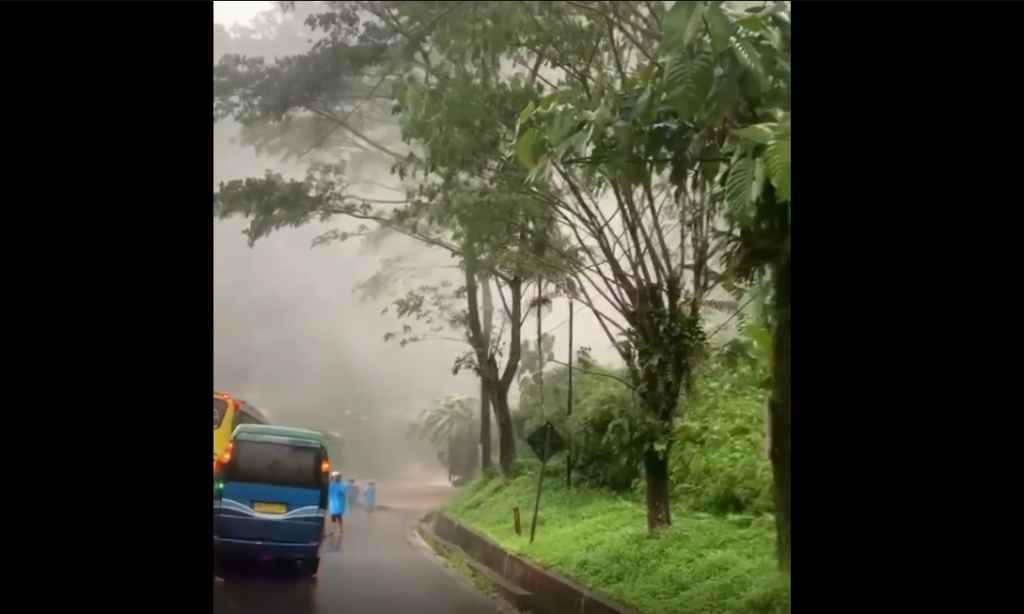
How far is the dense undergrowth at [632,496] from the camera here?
5.22 ft

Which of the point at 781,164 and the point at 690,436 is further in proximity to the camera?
the point at 690,436

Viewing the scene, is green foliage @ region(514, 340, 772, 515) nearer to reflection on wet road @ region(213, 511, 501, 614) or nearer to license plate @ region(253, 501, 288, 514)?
reflection on wet road @ region(213, 511, 501, 614)

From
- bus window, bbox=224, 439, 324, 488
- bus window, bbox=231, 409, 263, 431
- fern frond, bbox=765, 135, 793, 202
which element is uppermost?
fern frond, bbox=765, 135, 793, 202

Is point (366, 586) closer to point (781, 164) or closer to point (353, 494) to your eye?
point (353, 494)

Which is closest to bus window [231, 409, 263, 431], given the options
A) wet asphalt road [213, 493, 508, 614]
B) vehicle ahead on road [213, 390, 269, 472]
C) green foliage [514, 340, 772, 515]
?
vehicle ahead on road [213, 390, 269, 472]

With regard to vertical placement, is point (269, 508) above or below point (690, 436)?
below

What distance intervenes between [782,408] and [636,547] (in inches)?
15.2

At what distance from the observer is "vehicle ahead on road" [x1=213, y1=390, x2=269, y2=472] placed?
1543 mm

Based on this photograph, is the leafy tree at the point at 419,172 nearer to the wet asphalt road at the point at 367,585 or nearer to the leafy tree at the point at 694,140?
the leafy tree at the point at 694,140

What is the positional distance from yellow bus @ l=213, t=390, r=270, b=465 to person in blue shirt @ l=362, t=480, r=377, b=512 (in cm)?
24

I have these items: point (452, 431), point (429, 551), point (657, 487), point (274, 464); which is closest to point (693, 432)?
point (657, 487)

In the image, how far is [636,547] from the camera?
161 centimetres
